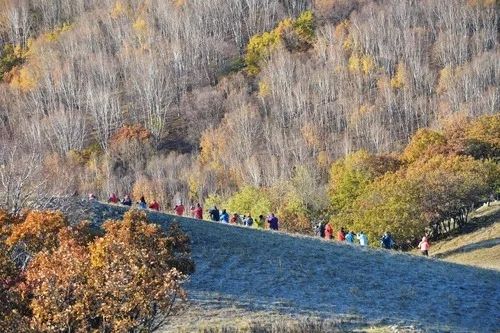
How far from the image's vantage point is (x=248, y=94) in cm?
13312

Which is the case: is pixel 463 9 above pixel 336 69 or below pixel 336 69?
above

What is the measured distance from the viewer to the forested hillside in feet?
317

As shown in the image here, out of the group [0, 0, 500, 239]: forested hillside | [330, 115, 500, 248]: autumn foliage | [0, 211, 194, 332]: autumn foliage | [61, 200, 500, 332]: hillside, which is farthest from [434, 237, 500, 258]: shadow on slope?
[0, 211, 194, 332]: autumn foliage

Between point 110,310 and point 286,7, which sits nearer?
point 110,310

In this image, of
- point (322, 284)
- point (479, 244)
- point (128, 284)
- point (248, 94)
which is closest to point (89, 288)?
point (128, 284)

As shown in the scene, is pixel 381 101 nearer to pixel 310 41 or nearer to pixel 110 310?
pixel 310 41

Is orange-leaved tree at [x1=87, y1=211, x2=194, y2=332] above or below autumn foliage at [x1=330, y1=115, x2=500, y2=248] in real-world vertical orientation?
above

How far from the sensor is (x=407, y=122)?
11456 cm

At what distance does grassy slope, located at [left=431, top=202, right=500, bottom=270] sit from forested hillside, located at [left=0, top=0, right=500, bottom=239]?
6284 mm

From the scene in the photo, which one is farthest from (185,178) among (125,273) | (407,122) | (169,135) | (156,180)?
(125,273)

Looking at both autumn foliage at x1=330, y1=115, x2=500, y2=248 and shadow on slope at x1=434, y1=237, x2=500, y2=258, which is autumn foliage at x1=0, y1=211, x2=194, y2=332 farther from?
autumn foliage at x1=330, y1=115, x2=500, y2=248

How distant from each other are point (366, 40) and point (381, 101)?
1885cm

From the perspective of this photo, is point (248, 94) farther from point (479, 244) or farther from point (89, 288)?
point (89, 288)

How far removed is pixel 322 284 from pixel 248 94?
104m
